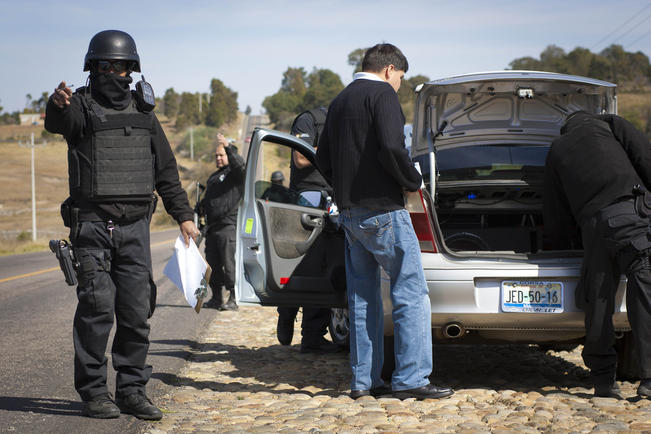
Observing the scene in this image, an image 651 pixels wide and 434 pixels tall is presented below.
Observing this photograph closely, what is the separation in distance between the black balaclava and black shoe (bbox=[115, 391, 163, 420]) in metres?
1.70

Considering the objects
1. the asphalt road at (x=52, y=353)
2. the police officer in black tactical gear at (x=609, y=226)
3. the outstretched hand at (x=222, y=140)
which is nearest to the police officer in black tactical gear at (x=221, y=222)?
the asphalt road at (x=52, y=353)

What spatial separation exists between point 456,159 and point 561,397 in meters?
2.13

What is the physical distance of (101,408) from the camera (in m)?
4.64

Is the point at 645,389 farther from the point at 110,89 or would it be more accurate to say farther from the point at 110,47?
the point at 110,47

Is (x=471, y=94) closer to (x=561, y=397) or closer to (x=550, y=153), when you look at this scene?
(x=550, y=153)

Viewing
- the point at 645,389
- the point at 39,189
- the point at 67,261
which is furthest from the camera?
the point at 39,189

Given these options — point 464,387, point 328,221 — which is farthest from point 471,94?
point 464,387

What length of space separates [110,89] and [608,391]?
3.56 m

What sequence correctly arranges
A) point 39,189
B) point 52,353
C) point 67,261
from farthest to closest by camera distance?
1. point 39,189
2. point 52,353
3. point 67,261

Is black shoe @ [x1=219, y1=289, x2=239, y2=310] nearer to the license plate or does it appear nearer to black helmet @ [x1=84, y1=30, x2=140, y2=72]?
the license plate

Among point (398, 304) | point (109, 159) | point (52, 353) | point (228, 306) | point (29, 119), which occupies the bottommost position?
point (228, 306)

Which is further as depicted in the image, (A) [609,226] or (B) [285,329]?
(B) [285,329]

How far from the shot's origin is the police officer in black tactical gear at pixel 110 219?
4.59 metres

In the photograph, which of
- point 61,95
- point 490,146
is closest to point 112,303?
point 61,95
